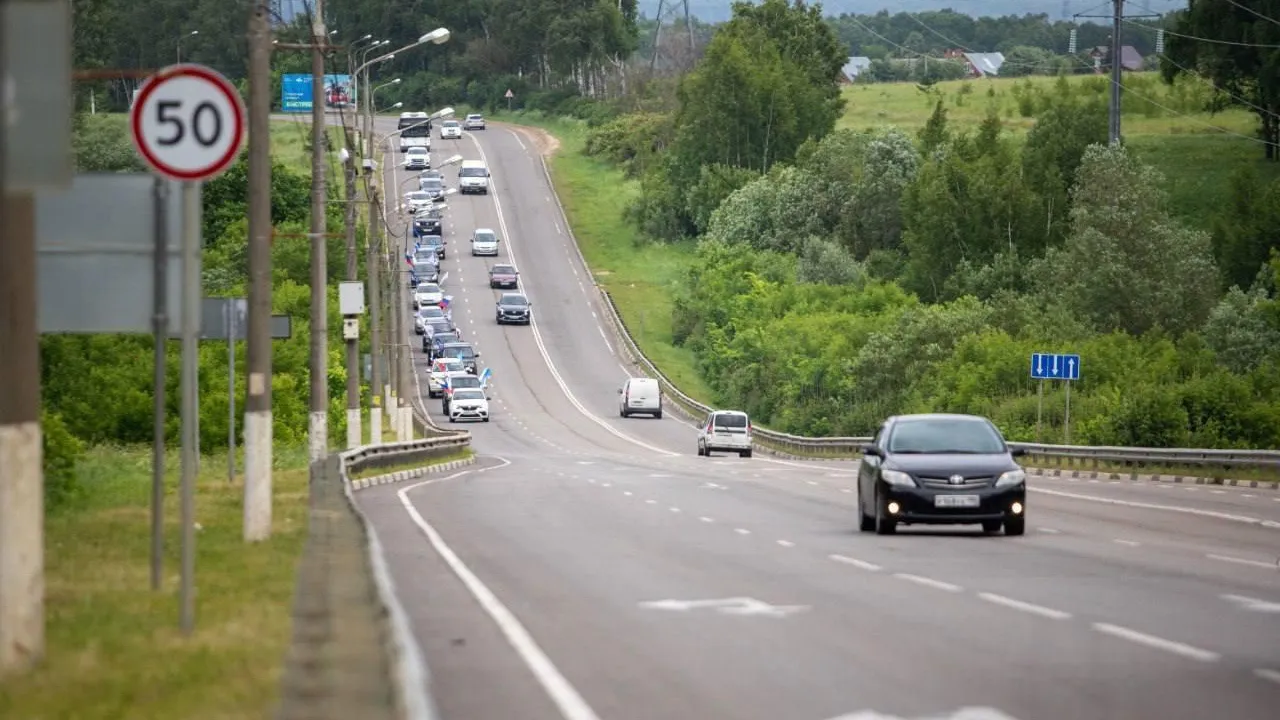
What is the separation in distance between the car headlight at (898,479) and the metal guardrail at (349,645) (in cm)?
833

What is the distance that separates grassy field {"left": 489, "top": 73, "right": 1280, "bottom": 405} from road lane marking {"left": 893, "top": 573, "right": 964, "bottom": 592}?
8386 cm

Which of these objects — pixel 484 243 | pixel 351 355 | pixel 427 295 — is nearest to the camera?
pixel 351 355

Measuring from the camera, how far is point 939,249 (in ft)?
395

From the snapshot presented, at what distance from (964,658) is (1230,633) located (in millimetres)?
2472

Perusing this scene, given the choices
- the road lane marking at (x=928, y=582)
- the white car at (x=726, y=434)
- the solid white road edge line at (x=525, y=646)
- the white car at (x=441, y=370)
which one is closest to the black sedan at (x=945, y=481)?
the solid white road edge line at (x=525, y=646)

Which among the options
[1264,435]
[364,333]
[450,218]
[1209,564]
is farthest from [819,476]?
[450,218]

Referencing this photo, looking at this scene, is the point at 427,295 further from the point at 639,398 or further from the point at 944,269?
the point at 944,269

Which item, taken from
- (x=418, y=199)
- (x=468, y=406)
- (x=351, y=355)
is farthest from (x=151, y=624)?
(x=418, y=199)

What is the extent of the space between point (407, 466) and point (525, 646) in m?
38.0

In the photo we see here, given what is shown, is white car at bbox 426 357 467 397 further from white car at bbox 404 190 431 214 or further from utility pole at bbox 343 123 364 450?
utility pole at bbox 343 123 364 450

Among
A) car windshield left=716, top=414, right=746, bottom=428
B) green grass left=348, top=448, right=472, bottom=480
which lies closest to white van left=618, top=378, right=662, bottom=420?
car windshield left=716, top=414, right=746, bottom=428

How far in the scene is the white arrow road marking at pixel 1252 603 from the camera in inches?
693

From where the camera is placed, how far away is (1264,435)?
186 ft

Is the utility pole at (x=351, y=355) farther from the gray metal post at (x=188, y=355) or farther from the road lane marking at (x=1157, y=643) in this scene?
the road lane marking at (x=1157, y=643)
